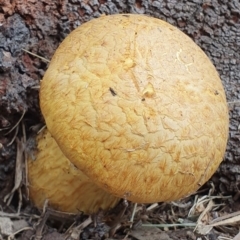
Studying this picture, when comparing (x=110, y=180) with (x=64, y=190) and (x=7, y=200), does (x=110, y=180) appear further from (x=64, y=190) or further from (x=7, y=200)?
(x=7, y=200)

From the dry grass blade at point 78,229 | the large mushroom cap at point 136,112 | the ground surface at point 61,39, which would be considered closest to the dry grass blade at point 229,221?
the ground surface at point 61,39

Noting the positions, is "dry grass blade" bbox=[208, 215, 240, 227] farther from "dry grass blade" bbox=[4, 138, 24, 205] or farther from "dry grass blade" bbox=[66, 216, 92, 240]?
"dry grass blade" bbox=[4, 138, 24, 205]

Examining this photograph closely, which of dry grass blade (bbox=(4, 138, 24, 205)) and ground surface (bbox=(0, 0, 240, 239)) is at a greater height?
ground surface (bbox=(0, 0, 240, 239))

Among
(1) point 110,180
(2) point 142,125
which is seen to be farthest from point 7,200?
(2) point 142,125

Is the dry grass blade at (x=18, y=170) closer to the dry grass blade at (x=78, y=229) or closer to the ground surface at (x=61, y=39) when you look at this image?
the ground surface at (x=61, y=39)

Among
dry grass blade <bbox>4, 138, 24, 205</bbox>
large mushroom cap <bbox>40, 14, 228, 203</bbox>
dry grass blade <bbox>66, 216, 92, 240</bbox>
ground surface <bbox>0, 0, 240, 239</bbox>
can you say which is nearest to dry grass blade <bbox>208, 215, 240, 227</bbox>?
ground surface <bbox>0, 0, 240, 239</bbox>

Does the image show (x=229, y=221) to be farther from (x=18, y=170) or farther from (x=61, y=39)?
(x=61, y=39)

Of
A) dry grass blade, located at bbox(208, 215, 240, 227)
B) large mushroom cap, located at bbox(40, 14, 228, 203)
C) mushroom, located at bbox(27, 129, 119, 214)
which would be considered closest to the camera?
large mushroom cap, located at bbox(40, 14, 228, 203)
